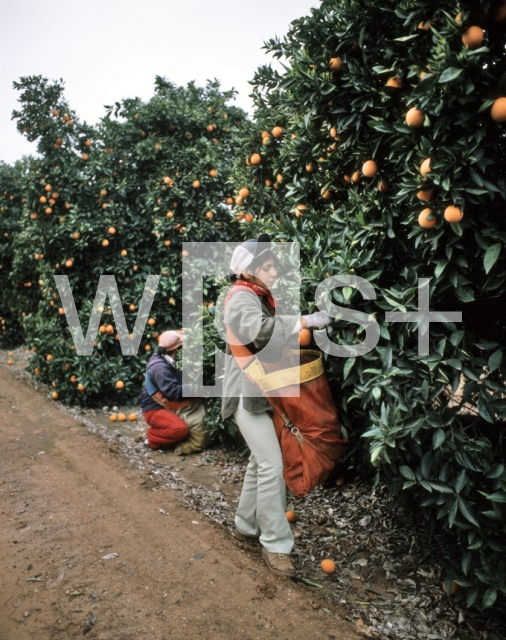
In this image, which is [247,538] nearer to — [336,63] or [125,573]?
[125,573]

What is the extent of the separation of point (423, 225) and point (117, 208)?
553 centimetres

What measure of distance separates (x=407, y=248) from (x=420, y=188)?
0.52 metres

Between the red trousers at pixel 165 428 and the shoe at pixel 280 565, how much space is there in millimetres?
2447

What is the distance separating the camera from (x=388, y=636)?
8.36ft

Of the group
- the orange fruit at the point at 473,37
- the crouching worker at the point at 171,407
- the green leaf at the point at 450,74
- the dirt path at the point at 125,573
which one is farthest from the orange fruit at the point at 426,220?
the crouching worker at the point at 171,407

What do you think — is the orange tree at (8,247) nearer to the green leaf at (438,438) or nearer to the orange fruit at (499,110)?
the green leaf at (438,438)

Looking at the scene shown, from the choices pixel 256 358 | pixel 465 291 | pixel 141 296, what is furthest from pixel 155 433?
pixel 465 291

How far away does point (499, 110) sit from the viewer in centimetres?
196

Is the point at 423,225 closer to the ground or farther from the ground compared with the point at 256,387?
farther from the ground

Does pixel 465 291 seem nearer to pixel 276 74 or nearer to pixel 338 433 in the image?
pixel 338 433

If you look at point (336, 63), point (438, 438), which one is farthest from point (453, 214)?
point (336, 63)

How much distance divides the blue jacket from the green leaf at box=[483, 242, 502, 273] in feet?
12.4

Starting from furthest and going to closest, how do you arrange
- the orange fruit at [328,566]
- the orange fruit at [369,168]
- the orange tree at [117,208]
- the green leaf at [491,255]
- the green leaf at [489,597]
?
the orange tree at [117,208] < the orange fruit at [328,566] < the orange fruit at [369,168] < the green leaf at [489,597] < the green leaf at [491,255]

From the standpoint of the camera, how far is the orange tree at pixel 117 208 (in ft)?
22.2
